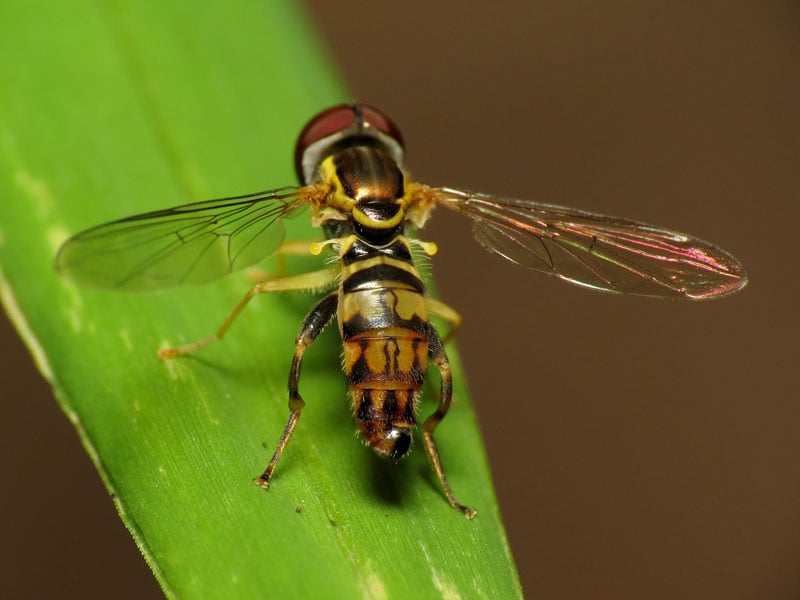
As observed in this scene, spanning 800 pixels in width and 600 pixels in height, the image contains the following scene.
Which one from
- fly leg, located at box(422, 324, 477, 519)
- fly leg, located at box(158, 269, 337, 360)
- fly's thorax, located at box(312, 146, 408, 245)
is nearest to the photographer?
fly leg, located at box(422, 324, 477, 519)

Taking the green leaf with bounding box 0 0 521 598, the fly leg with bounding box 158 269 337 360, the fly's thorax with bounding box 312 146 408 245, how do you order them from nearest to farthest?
the green leaf with bounding box 0 0 521 598 < the fly leg with bounding box 158 269 337 360 < the fly's thorax with bounding box 312 146 408 245

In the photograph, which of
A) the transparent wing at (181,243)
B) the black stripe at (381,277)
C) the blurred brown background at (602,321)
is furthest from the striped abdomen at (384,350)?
the blurred brown background at (602,321)

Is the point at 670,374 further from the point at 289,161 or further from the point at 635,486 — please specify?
the point at 289,161

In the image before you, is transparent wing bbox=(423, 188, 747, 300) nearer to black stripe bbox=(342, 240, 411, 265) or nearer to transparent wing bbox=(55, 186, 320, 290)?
black stripe bbox=(342, 240, 411, 265)

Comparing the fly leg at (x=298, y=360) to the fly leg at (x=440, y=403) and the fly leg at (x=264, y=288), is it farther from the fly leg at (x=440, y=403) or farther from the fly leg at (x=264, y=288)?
the fly leg at (x=440, y=403)

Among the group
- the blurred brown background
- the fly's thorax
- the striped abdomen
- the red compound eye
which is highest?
the red compound eye

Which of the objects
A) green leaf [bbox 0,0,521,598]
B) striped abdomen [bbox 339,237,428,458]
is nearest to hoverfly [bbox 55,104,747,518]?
striped abdomen [bbox 339,237,428,458]

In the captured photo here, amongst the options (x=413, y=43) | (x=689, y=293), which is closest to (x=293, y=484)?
(x=689, y=293)
